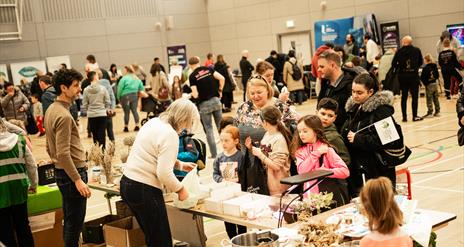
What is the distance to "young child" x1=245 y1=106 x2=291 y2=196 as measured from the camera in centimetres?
466

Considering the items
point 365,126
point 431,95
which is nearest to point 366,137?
point 365,126

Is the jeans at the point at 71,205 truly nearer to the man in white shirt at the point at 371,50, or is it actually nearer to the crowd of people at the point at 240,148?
the crowd of people at the point at 240,148

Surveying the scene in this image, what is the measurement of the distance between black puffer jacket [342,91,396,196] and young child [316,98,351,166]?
0.28 ft

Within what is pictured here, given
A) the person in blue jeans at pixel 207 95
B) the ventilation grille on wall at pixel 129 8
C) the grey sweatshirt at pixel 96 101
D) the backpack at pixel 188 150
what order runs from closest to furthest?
1. the backpack at pixel 188 150
2. the person in blue jeans at pixel 207 95
3. the grey sweatshirt at pixel 96 101
4. the ventilation grille on wall at pixel 129 8

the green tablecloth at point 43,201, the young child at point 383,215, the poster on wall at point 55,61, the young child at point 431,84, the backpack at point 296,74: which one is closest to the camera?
the young child at point 383,215

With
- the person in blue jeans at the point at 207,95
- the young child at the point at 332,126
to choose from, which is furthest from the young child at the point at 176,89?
the young child at the point at 332,126

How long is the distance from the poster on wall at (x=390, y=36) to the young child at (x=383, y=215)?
572 inches

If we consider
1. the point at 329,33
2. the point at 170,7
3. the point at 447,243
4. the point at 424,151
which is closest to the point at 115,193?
the point at 447,243

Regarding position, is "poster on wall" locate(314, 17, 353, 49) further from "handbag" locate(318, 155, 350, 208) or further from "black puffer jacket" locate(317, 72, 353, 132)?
"handbag" locate(318, 155, 350, 208)

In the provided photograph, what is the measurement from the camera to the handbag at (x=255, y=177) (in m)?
4.79

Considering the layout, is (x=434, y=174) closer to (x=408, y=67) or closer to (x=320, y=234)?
(x=408, y=67)

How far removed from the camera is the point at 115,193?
5.45 metres

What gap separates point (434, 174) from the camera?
7.48 metres

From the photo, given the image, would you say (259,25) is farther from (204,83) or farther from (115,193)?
(115,193)
